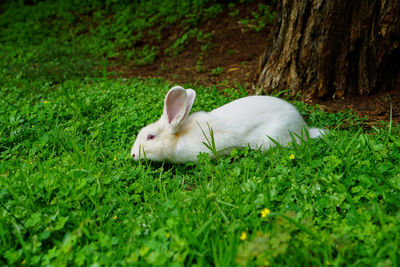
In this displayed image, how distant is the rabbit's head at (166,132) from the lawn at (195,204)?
6.0 inches

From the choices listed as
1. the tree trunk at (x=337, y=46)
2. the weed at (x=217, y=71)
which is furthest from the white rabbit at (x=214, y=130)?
the weed at (x=217, y=71)

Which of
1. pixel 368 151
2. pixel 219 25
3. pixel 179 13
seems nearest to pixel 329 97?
pixel 368 151

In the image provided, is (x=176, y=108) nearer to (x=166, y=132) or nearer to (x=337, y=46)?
(x=166, y=132)

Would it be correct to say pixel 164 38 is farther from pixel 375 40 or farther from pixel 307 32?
pixel 375 40

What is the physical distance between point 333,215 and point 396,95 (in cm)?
285

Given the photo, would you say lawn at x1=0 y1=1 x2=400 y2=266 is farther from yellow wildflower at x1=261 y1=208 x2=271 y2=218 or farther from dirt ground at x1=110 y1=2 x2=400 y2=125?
dirt ground at x1=110 y1=2 x2=400 y2=125

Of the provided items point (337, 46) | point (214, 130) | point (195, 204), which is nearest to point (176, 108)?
point (214, 130)

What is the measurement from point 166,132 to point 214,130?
48 centimetres

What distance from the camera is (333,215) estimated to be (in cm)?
215

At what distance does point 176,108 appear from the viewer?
3.39 m

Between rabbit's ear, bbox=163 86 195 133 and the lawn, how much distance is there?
0.43 meters

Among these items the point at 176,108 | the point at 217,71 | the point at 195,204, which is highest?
the point at 176,108

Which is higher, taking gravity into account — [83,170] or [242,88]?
[83,170]

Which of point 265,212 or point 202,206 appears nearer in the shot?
point 265,212
